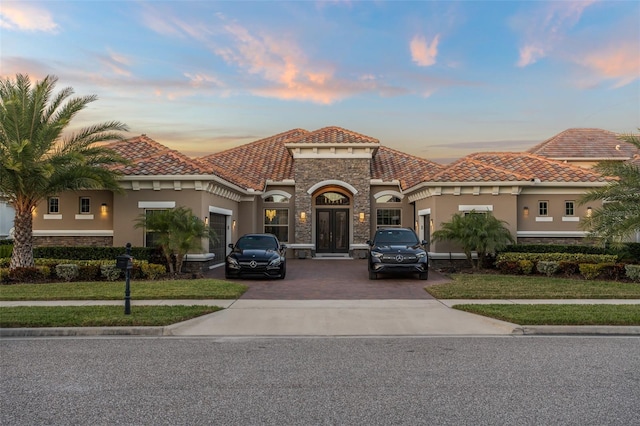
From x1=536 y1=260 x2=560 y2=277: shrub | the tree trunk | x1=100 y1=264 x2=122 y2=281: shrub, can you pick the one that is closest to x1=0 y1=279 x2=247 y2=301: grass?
x1=100 y1=264 x2=122 y2=281: shrub

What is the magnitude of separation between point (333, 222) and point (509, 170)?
947 centimetres

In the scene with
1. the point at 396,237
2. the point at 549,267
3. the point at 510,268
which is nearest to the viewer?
the point at 549,267

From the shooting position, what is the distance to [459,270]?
781 inches

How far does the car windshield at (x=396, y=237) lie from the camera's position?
60.8 ft

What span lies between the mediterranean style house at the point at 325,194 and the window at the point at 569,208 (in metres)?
0.04

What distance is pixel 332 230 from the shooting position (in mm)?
28000

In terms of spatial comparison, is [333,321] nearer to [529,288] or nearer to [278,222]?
[529,288]

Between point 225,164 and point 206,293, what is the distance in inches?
654

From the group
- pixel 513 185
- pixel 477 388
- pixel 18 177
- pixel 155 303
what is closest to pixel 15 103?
pixel 18 177

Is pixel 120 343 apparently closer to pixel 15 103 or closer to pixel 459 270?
pixel 15 103

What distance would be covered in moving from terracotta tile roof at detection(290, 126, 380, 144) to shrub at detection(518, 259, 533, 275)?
10.2 meters

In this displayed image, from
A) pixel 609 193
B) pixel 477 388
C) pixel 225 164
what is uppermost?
pixel 225 164

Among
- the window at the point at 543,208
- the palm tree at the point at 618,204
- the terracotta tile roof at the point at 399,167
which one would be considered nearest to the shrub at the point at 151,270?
the terracotta tile roof at the point at 399,167

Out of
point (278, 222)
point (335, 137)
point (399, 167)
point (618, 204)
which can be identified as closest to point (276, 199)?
point (278, 222)
